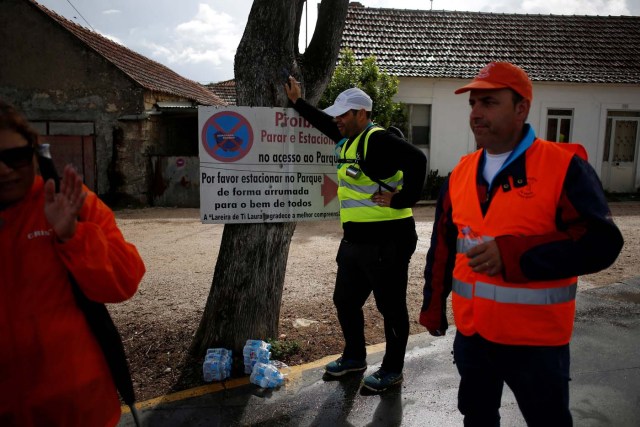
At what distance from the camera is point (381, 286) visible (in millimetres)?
3322

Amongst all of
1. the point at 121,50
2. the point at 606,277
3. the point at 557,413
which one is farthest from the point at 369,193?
the point at 121,50

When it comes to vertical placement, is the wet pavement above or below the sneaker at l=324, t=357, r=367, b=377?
below

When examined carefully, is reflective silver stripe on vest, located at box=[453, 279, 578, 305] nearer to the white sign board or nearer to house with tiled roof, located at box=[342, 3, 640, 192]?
the white sign board

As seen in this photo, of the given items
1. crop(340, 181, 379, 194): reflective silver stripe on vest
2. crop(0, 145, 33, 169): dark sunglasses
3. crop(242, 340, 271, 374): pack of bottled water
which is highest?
crop(0, 145, 33, 169): dark sunglasses

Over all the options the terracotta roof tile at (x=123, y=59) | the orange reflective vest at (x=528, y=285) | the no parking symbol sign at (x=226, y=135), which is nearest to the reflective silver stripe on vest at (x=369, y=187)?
the no parking symbol sign at (x=226, y=135)

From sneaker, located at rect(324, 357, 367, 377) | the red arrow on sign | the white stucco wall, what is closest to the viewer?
sneaker, located at rect(324, 357, 367, 377)

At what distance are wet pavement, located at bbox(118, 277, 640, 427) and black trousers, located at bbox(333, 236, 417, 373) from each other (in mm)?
312

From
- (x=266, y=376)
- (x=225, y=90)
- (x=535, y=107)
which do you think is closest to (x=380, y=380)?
(x=266, y=376)

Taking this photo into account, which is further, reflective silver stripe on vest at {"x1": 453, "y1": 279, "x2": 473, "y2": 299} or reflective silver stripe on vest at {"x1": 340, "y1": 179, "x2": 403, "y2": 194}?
reflective silver stripe on vest at {"x1": 340, "y1": 179, "x2": 403, "y2": 194}

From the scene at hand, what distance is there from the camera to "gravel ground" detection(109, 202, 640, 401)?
3.89 meters

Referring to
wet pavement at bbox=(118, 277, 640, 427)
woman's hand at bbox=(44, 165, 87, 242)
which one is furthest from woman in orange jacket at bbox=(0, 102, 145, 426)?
wet pavement at bbox=(118, 277, 640, 427)

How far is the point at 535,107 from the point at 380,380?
15.4m

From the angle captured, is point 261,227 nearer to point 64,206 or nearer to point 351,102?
point 351,102

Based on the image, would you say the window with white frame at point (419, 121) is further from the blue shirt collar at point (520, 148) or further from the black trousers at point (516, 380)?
the black trousers at point (516, 380)
